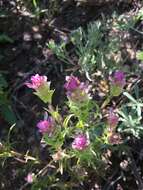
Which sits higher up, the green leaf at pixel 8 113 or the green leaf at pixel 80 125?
the green leaf at pixel 80 125

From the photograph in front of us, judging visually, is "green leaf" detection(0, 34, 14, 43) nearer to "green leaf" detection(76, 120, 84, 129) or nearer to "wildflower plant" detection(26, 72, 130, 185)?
"wildflower plant" detection(26, 72, 130, 185)

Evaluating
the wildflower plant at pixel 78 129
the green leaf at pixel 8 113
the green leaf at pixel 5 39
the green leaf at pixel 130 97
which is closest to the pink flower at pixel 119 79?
Result: the wildflower plant at pixel 78 129

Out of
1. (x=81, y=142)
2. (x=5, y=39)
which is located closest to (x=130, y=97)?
(x=81, y=142)

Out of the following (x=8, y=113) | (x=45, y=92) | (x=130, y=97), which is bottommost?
(x=8, y=113)

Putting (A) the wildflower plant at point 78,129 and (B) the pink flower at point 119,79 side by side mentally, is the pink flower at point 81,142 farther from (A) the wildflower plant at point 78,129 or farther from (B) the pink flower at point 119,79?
(B) the pink flower at point 119,79

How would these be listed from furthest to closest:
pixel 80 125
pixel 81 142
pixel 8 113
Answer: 1. pixel 8 113
2. pixel 80 125
3. pixel 81 142

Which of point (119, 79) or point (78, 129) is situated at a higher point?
point (119, 79)

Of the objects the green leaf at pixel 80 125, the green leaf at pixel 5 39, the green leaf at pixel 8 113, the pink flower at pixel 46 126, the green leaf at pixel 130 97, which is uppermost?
the green leaf at pixel 5 39

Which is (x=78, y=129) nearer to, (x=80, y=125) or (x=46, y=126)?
(x=80, y=125)

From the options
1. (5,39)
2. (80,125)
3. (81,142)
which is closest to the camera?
(81,142)

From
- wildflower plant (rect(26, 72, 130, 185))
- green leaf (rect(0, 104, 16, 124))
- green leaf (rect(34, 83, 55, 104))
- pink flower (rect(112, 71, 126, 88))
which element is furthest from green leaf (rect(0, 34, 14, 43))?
pink flower (rect(112, 71, 126, 88))

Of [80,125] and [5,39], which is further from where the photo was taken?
[5,39]
